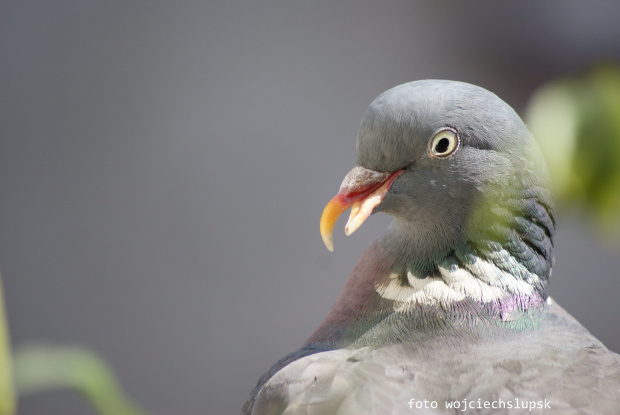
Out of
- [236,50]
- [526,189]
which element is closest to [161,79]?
[236,50]

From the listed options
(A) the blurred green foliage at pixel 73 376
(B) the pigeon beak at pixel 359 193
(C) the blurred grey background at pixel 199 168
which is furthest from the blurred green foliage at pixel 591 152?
(C) the blurred grey background at pixel 199 168

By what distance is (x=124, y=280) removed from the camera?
402 centimetres

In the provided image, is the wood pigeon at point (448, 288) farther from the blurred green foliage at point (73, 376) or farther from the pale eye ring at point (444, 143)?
the blurred green foliage at point (73, 376)

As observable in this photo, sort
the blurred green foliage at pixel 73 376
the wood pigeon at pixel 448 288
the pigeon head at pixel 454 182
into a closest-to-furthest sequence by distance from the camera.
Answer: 1. the blurred green foliage at pixel 73 376
2. the wood pigeon at pixel 448 288
3. the pigeon head at pixel 454 182

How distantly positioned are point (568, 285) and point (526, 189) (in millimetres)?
2541

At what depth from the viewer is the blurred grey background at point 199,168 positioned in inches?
149

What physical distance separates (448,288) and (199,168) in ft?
7.79

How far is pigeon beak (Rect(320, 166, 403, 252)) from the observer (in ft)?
6.11

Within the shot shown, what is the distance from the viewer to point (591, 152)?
2.76 ft

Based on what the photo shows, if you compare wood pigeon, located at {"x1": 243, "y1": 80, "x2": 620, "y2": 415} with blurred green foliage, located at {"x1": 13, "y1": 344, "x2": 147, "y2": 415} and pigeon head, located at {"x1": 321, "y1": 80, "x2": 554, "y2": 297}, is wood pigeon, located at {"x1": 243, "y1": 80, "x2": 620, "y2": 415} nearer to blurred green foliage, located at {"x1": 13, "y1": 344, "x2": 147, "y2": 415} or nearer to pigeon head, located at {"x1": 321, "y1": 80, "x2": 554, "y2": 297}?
pigeon head, located at {"x1": 321, "y1": 80, "x2": 554, "y2": 297}

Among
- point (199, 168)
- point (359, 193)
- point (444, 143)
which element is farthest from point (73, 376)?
point (199, 168)

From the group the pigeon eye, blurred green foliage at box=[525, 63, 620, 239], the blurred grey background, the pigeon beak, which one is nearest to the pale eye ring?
the pigeon eye

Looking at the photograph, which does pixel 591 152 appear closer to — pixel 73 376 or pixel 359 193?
pixel 73 376

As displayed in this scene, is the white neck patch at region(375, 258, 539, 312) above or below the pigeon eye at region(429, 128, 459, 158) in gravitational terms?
below
